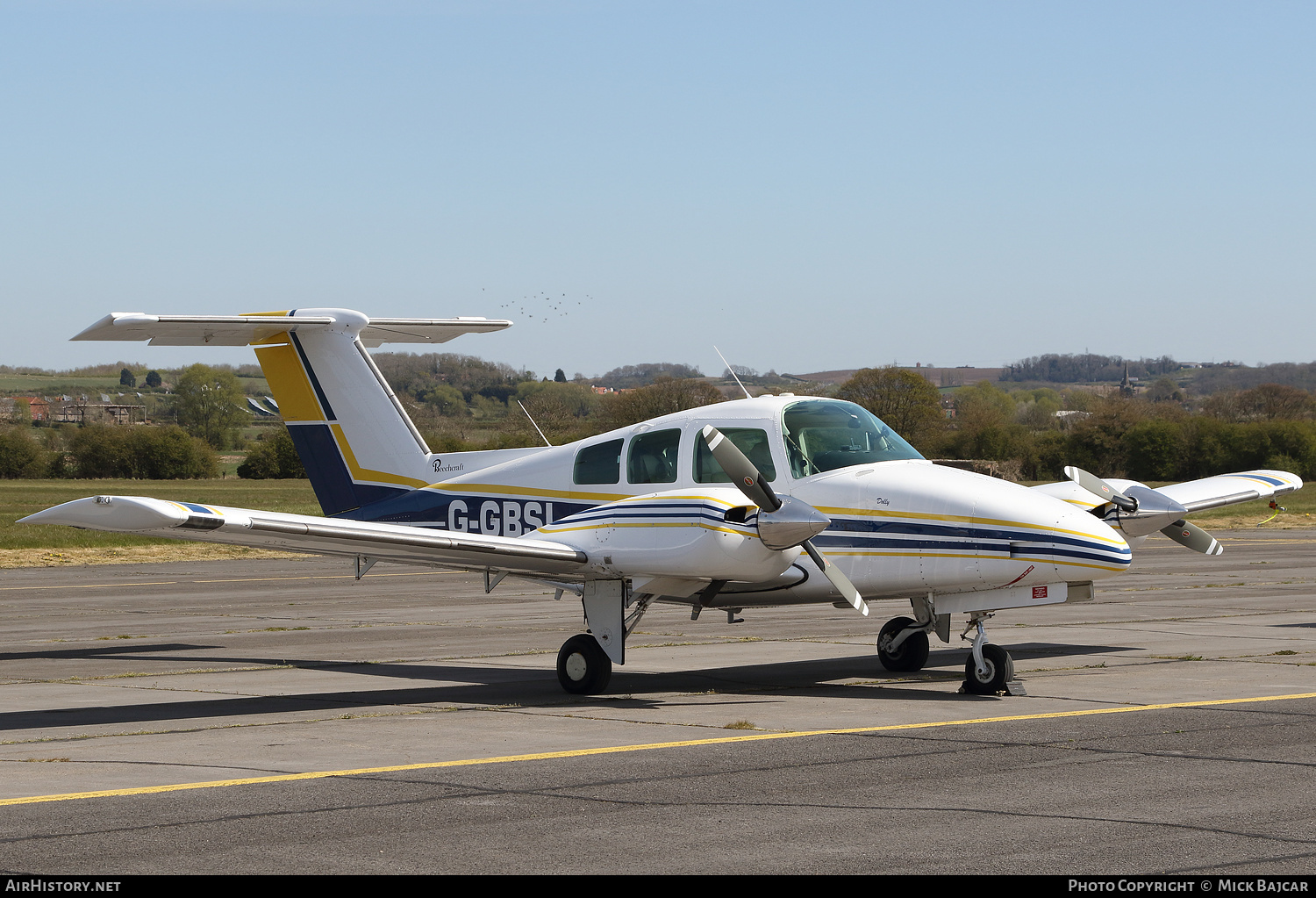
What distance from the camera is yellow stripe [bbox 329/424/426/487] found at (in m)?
16.8

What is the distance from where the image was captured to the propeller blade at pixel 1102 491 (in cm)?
1470

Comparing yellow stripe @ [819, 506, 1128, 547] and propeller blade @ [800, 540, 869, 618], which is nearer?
yellow stripe @ [819, 506, 1128, 547]

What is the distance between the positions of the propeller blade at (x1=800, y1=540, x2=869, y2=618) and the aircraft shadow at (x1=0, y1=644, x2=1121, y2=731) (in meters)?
1.27

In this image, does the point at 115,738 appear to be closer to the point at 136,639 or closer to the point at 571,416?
the point at 136,639

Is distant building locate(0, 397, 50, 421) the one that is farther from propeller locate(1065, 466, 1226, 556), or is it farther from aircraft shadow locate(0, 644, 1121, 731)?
propeller locate(1065, 466, 1226, 556)

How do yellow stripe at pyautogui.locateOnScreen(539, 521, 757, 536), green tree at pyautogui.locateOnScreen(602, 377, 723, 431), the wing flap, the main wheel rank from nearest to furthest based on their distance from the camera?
yellow stripe at pyautogui.locateOnScreen(539, 521, 757, 536) → the main wheel → the wing flap → green tree at pyautogui.locateOnScreen(602, 377, 723, 431)

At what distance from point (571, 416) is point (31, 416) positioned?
2656 inches

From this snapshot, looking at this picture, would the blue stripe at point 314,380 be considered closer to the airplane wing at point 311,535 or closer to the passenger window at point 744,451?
the airplane wing at point 311,535

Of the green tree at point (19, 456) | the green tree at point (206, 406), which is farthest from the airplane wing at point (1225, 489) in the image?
the green tree at point (206, 406)

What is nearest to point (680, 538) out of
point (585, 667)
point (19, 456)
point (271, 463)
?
point (585, 667)

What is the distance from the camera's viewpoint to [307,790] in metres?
8.80

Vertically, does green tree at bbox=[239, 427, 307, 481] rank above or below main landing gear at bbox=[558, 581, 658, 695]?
above

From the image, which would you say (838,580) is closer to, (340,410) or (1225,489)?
(340,410)

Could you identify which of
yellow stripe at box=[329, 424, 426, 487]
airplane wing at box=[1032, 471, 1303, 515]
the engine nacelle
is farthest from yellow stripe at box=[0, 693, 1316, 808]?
yellow stripe at box=[329, 424, 426, 487]
